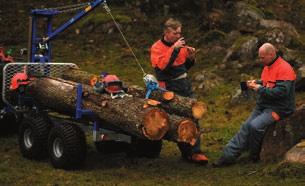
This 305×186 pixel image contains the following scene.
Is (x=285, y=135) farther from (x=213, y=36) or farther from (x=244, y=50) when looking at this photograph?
(x=213, y=36)

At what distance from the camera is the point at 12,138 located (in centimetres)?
1270

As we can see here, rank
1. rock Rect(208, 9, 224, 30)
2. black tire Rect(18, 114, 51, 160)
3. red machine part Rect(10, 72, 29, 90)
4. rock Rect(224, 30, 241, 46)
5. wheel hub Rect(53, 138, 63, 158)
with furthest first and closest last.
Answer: rock Rect(208, 9, 224, 30)
rock Rect(224, 30, 241, 46)
red machine part Rect(10, 72, 29, 90)
black tire Rect(18, 114, 51, 160)
wheel hub Rect(53, 138, 63, 158)

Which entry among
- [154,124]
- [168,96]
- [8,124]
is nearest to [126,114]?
[154,124]

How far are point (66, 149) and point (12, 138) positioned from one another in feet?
11.0

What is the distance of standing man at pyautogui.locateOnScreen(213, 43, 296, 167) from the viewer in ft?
31.6

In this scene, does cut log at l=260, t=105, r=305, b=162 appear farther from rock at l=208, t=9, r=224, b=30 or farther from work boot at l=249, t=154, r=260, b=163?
rock at l=208, t=9, r=224, b=30

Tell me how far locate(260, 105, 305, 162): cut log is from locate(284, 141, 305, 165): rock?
40 cm

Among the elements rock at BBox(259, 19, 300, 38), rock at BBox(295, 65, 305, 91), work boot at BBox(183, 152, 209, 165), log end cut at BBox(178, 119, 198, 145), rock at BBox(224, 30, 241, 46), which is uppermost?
rock at BBox(259, 19, 300, 38)

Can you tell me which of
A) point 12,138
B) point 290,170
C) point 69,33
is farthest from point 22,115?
point 69,33

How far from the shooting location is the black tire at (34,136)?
10.6m

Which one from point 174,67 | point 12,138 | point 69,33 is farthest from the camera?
point 69,33

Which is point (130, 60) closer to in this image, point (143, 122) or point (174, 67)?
point (174, 67)

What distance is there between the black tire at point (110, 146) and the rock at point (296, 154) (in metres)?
2.93

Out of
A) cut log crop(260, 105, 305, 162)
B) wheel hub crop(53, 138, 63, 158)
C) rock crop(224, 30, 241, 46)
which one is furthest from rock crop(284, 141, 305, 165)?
rock crop(224, 30, 241, 46)
